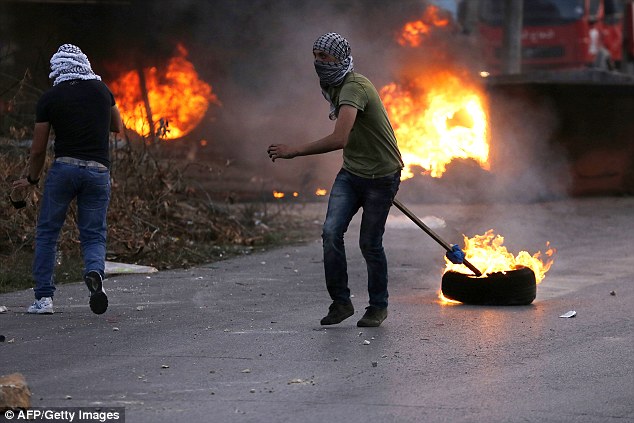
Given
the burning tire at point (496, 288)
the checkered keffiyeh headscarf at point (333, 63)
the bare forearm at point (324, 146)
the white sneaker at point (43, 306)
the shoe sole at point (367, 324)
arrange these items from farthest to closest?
1. the burning tire at point (496, 288)
2. the white sneaker at point (43, 306)
3. the shoe sole at point (367, 324)
4. the checkered keffiyeh headscarf at point (333, 63)
5. the bare forearm at point (324, 146)

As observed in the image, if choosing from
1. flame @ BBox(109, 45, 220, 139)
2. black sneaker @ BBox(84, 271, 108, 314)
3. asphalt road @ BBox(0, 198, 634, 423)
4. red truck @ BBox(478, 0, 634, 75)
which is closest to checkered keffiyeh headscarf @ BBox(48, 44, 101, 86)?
black sneaker @ BBox(84, 271, 108, 314)

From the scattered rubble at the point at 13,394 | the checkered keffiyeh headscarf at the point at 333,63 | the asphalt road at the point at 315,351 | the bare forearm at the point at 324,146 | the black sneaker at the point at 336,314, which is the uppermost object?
the checkered keffiyeh headscarf at the point at 333,63

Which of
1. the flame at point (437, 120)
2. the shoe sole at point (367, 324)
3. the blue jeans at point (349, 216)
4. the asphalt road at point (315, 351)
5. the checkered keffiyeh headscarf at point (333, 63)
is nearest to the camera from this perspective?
the asphalt road at point (315, 351)

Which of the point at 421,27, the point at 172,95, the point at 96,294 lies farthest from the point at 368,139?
the point at 421,27

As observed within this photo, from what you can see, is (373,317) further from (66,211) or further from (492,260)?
(66,211)

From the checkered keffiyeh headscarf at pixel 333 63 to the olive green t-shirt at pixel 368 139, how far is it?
6 centimetres

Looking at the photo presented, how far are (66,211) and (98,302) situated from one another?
64cm

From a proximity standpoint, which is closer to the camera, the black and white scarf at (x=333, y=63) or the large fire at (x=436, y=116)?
the black and white scarf at (x=333, y=63)

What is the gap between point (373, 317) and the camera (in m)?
7.21

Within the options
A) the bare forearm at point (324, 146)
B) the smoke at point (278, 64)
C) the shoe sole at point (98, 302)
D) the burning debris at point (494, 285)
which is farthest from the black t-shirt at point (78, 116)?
the smoke at point (278, 64)

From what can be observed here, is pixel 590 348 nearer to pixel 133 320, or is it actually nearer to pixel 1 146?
pixel 133 320

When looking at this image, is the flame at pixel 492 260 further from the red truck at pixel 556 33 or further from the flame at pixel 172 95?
the red truck at pixel 556 33

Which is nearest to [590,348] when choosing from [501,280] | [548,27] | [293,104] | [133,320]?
[501,280]

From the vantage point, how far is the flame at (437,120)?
593 inches
